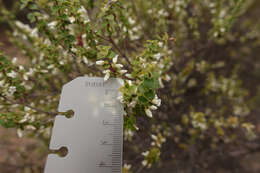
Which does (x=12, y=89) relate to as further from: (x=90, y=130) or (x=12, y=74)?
(x=90, y=130)

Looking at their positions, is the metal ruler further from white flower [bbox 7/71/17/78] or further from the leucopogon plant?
white flower [bbox 7/71/17/78]

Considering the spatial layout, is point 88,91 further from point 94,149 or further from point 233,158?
point 233,158

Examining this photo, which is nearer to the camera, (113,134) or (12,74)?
(113,134)

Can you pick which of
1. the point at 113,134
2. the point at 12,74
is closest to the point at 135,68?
the point at 113,134

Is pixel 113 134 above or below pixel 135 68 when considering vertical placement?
below

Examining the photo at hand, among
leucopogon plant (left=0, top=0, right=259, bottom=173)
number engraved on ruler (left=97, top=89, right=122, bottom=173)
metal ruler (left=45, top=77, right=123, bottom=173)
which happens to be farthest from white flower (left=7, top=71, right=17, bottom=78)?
number engraved on ruler (left=97, top=89, right=122, bottom=173)

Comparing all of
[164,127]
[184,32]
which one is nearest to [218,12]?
[184,32]
